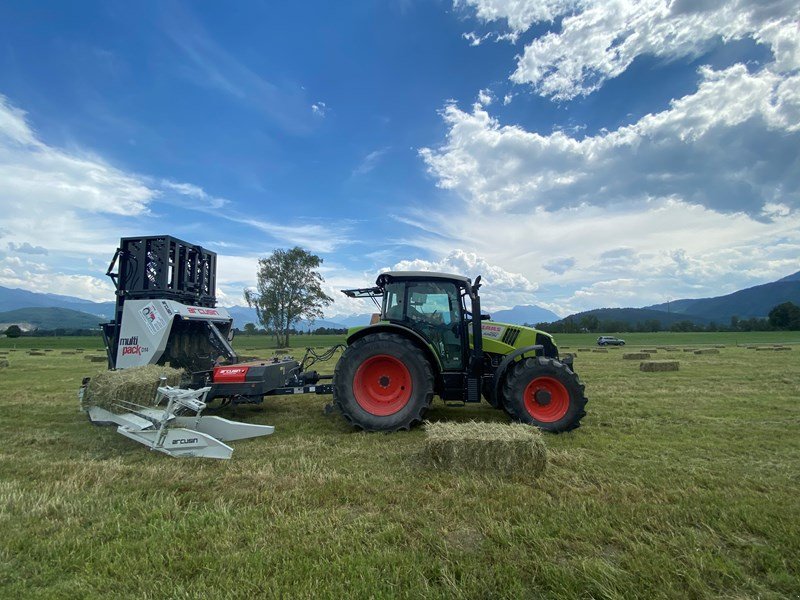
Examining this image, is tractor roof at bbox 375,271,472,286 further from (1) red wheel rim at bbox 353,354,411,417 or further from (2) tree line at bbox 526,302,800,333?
(2) tree line at bbox 526,302,800,333

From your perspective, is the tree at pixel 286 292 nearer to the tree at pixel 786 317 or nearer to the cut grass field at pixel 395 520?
the cut grass field at pixel 395 520

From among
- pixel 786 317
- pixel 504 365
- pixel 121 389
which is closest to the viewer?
pixel 121 389

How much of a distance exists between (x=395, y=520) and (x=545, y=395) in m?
3.39

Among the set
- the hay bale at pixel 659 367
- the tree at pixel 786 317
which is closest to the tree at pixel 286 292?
the hay bale at pixel 659 367

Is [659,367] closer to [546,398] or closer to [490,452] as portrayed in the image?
[546,398]

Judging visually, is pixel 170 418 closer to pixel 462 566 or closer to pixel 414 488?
pixel 414 488

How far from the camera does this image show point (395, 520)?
314cm

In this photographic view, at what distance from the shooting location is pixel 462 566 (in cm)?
251

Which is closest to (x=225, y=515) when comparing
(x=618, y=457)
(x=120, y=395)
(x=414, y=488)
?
(x=414, y=488)

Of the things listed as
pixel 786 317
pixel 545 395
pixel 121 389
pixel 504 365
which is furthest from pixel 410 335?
pixel 786 317

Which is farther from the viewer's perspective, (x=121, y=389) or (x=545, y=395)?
(x=545, y=395)

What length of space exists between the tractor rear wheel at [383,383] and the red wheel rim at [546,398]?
1356 millimetres

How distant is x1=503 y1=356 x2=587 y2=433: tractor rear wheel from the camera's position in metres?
5.74

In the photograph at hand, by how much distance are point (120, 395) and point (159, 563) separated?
3.50 metres
